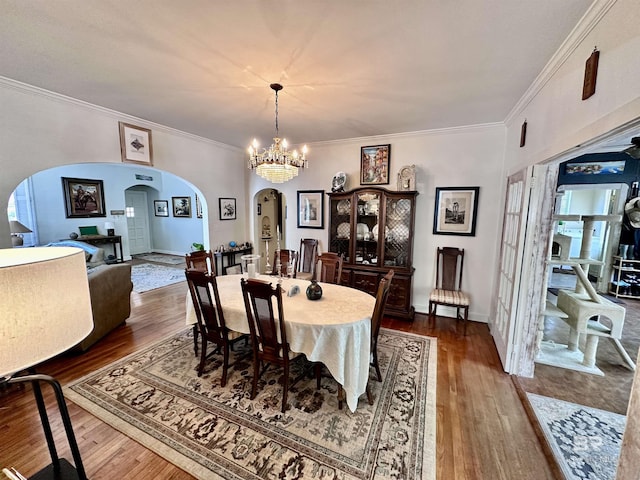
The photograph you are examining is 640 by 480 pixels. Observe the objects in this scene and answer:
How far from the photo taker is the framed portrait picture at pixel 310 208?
488 centimetres

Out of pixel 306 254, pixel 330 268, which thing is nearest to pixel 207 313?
pixel 330 268

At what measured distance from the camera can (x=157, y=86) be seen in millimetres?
2621

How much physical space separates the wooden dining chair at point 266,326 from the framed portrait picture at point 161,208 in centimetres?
821

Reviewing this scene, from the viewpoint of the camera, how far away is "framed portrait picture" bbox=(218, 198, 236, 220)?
16.7 ft

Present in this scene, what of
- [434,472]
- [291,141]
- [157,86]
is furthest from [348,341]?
[291,141]

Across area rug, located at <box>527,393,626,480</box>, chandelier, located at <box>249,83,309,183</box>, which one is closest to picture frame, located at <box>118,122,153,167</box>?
chandelier, located at <box>249,83,309,183</box>

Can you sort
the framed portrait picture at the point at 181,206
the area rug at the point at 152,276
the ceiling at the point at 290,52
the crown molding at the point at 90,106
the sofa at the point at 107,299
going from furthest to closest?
the framed portrait picture at the point at 181,206 → the area rug at the point at 152,276 → the sofa at the point at 107,299 → the crown molding at the point at 90,106 → the ceiling at the point at 290,52

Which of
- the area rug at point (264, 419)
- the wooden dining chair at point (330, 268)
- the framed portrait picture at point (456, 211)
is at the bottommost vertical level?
the area rug at point (264, 419)

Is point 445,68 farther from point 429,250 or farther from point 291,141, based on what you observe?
point 291,141

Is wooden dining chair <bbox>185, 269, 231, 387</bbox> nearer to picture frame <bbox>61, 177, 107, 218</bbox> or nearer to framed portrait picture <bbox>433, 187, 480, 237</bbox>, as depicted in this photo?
framed portrait picture <bbox>433, 187, 480, 237</bbox>

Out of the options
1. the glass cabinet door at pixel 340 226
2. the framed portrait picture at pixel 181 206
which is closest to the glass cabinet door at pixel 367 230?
the glass cabinet door at pixel 340 226

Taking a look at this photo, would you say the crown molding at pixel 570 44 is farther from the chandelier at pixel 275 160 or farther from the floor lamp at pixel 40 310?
the floor lamp at pixel 40 310

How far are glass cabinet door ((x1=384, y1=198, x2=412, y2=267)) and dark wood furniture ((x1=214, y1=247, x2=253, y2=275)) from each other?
3.02m

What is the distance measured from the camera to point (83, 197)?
6895mm
